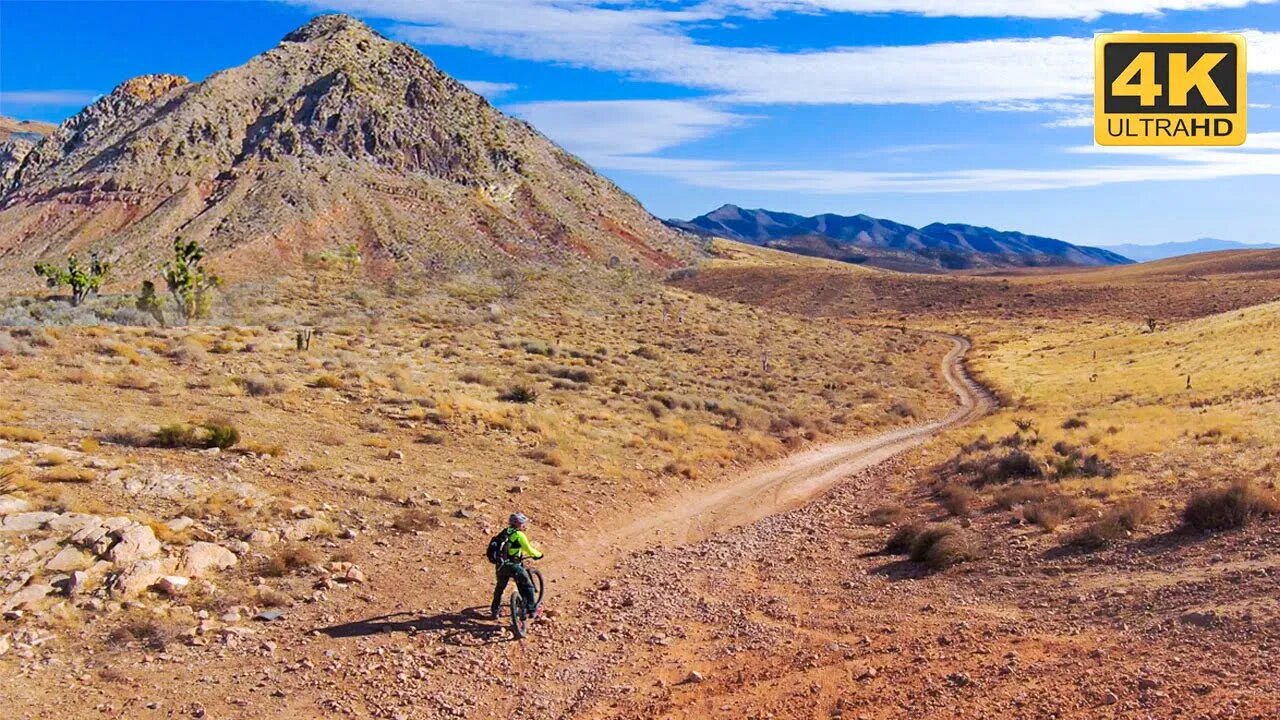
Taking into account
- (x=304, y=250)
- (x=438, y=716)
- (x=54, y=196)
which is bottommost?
(x=438, y=716)

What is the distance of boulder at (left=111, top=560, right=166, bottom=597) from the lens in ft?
38.3

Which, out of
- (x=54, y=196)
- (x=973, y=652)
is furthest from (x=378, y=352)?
(x=54, y=196)

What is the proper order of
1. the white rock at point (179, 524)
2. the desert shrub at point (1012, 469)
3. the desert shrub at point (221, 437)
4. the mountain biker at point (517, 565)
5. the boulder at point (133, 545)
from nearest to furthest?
the mountain biker at point (517, 565) → the boulder at point (133, 545) → the white rock at point (179, 524) → the desert shrub at point (221, 437) → the desert shrub at point (1012, 469)

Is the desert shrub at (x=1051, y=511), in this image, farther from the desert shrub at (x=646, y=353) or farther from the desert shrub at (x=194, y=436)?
the desert shrub at (x=646, y=353)

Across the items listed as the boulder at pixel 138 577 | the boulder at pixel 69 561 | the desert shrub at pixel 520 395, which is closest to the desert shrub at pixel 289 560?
the boulder at pixel 138 577

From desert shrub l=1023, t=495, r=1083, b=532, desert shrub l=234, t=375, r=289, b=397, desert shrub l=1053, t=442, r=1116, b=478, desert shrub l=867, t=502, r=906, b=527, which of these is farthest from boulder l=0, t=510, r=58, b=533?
desert shrub l=1053, t=442, r=1116, b=478

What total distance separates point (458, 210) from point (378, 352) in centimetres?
5695

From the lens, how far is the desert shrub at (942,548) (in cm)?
1400

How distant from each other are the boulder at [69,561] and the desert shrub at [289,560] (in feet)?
7.63

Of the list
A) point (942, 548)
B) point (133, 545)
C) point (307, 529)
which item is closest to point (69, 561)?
point (133, 545)

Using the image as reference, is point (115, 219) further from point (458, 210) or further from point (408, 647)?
point (408, 647)

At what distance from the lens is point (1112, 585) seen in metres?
11.7

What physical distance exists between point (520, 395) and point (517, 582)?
16.7m

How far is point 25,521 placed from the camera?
12859 millimetres
